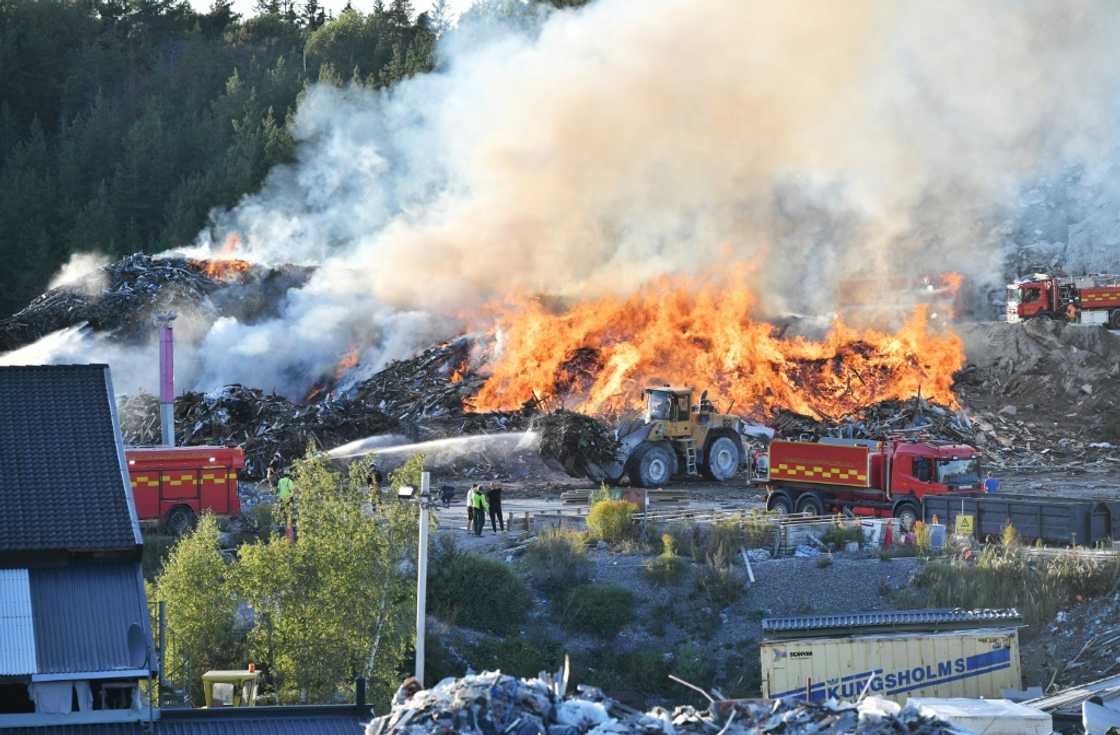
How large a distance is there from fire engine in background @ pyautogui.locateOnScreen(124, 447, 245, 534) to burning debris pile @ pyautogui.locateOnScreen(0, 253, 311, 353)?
57.5 feet

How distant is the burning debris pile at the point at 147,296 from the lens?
5075 centimetres

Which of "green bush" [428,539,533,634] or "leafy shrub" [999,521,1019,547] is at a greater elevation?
"leafy shrub" [999,521,1019,547]

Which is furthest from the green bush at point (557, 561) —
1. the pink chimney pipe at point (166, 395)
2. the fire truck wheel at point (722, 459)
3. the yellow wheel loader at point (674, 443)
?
the pink chimney pipe at point (166, 395)

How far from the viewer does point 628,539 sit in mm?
31000

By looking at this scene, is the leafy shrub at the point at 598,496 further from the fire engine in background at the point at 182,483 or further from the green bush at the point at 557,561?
the fire engine in background at the point at 182,483

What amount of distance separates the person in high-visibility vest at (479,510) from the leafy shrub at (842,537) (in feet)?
21.0

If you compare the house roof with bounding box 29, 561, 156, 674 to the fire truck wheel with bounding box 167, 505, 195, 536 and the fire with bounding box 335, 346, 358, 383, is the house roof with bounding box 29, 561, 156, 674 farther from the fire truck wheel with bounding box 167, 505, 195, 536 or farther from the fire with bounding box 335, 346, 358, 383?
the fire with bounding box 335, 346, 358, 383

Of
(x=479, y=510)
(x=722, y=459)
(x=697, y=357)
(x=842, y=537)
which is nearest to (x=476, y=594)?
(x=479, y=510)

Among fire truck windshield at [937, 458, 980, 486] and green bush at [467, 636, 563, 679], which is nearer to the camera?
green bush at [467, 636, 563, 679]

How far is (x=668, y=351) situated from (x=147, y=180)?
45.1m

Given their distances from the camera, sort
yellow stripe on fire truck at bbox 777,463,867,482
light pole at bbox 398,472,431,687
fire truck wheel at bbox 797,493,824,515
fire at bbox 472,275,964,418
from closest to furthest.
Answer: light pole at bbox 398,472,431,687, yellow stripe on fire truck at bbox 777,463,867,482, fire truck wheel at bbox 797,493,824,515, fire at bbox 472,275,964,418

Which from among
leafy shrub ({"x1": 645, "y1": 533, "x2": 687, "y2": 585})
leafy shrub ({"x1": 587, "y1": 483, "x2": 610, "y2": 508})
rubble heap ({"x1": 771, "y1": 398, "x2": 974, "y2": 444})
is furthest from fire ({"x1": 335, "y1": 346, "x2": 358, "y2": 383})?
leafy shrub ({"x1": 645, "y1": 533, "x2": 687, "y2": 585})

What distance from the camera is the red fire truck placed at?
32312 millimetres

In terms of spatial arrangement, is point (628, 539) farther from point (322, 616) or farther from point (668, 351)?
point (668, 351)
